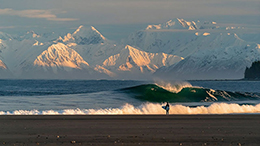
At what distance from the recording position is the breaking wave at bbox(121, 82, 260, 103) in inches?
3164
